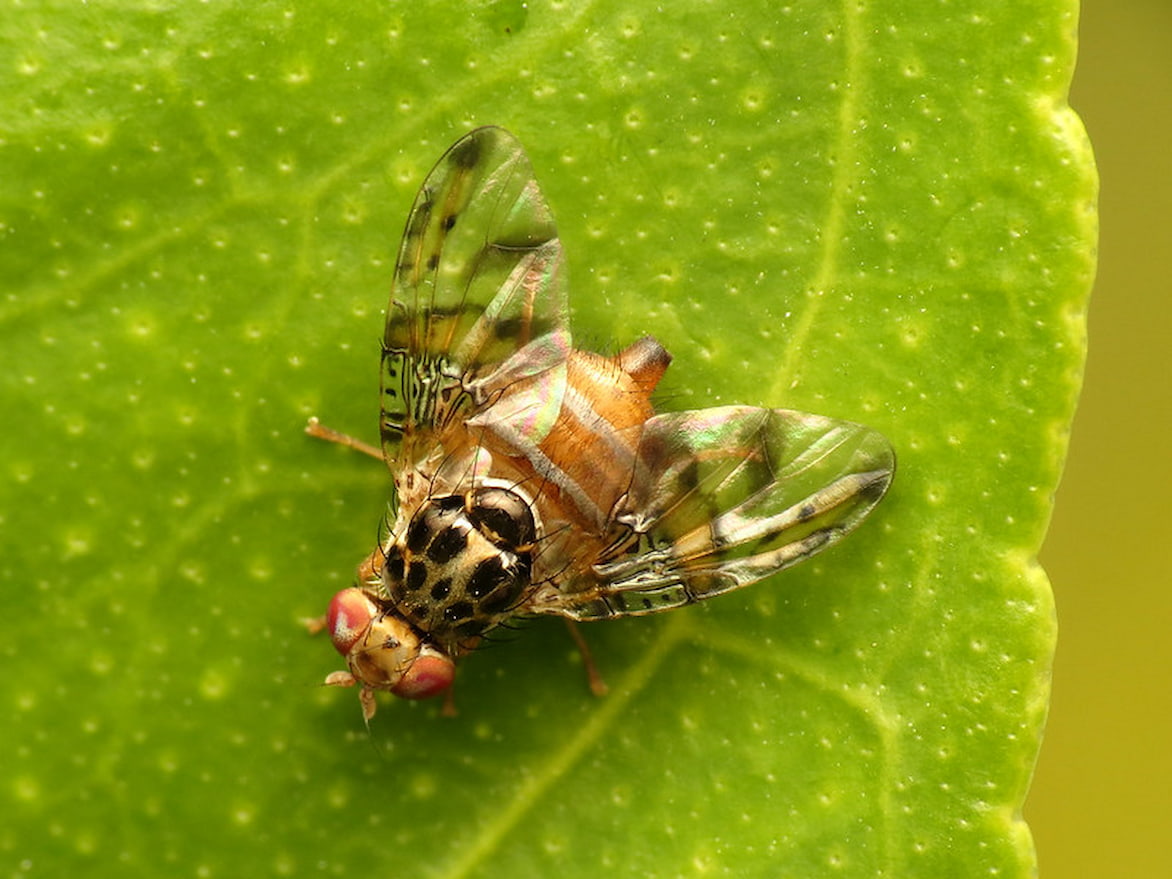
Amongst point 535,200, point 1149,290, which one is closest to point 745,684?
point 535,200

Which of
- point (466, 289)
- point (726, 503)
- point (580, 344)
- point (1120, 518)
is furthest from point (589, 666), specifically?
point (1120, 518)

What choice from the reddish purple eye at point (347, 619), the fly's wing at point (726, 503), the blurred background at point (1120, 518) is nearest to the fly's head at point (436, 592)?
the reddish purple eye at point (347, 619)

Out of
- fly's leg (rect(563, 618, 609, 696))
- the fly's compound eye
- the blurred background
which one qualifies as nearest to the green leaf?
fly's leg (rect(563, 618, 609, 696))

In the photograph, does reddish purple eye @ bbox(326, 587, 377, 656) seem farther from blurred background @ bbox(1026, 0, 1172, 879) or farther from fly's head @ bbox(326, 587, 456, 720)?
blurred background @ bbox(1026, 0, 1172, 879)

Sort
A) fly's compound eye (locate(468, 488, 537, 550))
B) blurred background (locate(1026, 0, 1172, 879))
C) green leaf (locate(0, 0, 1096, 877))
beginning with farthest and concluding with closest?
blurred background (locate(1026, 0, 1172, 879))
fly's compound eye (locate(468, 488, 537, 550))
green leaf (locate(0, 0, 1096, 877))

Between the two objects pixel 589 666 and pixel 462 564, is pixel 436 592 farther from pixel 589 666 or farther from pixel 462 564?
pixel 589 666

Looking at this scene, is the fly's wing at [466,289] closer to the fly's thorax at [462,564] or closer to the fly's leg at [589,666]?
the fly's thorax at [462,564]

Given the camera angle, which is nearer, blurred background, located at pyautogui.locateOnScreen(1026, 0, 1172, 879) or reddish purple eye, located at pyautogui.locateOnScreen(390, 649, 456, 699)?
reddish purple eye, located at pyautogui.locateOnScreen(390, 649, 456, 699)
